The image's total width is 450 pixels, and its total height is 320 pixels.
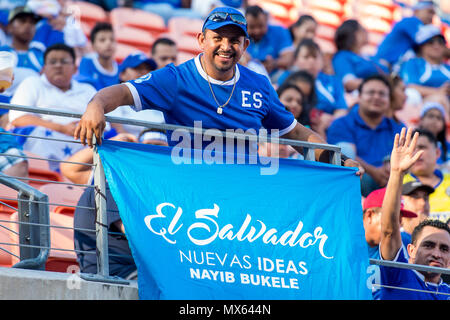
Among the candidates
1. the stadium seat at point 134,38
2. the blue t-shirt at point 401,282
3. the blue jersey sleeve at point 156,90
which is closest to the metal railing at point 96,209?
the blue jersey sleeve at point 156,90

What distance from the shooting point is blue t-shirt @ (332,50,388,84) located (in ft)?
36.6

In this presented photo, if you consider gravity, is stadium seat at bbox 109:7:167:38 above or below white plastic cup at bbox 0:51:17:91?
above

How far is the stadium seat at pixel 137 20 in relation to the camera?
11.8 metres

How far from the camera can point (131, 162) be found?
4.45 meters

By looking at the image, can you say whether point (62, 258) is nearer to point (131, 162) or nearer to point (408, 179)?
point (131, 162)

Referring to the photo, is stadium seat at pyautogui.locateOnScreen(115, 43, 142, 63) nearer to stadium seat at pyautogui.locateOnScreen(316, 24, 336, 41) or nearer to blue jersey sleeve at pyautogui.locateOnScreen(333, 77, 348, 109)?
blue jersey sleeve at pyautogui.locateOnScreen(333, 77, 348, 109)

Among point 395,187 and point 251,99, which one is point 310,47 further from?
point 395,187

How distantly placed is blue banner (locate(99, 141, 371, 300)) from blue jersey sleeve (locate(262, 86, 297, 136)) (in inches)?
18.0

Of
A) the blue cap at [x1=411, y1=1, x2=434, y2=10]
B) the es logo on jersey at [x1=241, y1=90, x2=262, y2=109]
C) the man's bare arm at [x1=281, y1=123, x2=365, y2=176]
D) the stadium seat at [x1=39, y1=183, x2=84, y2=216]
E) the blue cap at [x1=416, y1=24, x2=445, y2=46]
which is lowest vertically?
the stadium seat at [x1=39, y1=183, x2=84, y2=216]

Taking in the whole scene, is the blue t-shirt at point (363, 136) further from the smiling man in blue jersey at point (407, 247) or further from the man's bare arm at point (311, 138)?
the man's bare arm at point (311, 138)

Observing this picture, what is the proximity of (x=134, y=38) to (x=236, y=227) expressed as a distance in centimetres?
751

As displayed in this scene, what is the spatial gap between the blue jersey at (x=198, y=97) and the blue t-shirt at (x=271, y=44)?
19.5 ft

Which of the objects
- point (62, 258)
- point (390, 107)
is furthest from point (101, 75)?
point (62, 258)

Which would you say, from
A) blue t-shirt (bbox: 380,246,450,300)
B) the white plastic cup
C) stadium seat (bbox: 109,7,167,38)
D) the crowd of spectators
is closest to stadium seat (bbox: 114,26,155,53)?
stadium seat (bbox: 109,7,167,38)
